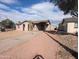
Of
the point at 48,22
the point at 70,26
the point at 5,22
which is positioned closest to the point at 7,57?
the point at 70,26

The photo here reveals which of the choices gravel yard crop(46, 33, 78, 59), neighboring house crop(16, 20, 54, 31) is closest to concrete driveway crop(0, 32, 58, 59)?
gravel yard crop(46, 33, 78, 59)

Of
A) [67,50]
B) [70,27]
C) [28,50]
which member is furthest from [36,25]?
[67,50]

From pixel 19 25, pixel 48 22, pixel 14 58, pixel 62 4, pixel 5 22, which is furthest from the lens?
pixel 5 22

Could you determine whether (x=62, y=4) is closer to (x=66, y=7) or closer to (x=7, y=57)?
(x=66, y=7)

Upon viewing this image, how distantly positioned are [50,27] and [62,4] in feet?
86.6

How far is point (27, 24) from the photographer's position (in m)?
52.5

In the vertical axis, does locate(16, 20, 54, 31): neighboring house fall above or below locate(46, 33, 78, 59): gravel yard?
above

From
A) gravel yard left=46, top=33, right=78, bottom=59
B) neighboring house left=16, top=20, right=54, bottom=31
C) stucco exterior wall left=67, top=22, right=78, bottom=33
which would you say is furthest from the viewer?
neighboring house left=16, top=20, right=54, bottom=31

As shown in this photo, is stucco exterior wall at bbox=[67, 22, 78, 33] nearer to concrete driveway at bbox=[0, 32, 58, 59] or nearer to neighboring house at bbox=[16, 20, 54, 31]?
neighboring house at bbox=[16, 20, 54, 31]

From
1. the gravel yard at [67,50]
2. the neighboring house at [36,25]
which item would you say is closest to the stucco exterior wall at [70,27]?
the neighboring house at [36,25]

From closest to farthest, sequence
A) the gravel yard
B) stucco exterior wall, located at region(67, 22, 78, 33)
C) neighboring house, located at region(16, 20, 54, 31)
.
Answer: the gravel yard < stucco exterior wall, located at region(67, 22, 78, 33) < neighboring house, located at region(16, 20, 54, 31)

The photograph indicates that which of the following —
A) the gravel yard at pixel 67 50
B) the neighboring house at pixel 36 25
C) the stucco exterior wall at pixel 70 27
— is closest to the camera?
the gravel yard at pixel 67 50

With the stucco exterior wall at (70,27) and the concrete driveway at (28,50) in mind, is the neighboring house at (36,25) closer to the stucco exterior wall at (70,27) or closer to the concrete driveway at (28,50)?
the stucco exterior wall at (70,27)

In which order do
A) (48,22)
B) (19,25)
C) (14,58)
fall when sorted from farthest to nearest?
(19,25), (48,22), (14,58)
